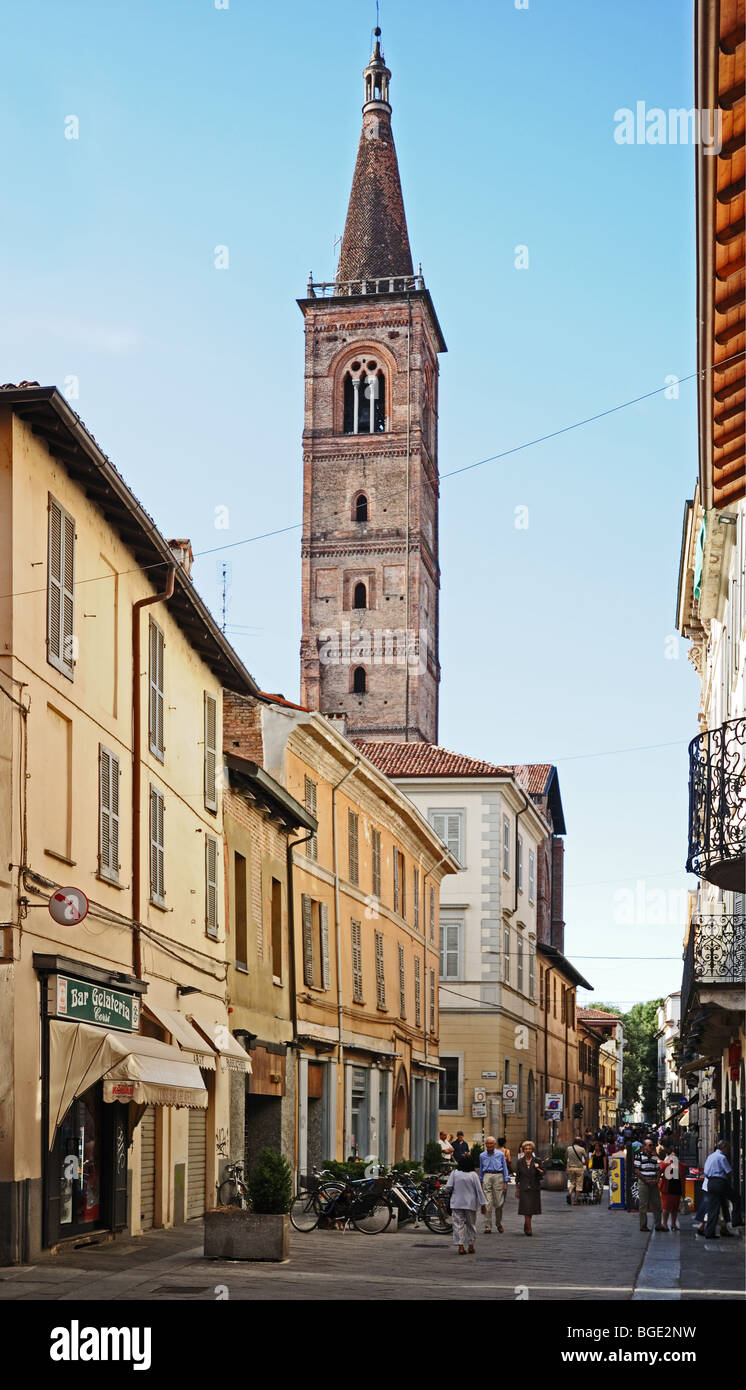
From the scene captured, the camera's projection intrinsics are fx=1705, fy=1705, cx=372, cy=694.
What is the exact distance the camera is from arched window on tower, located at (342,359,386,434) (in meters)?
87.1

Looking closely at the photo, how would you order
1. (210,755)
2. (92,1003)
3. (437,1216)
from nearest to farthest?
(92,1003) → (437,1216) → (210,755)

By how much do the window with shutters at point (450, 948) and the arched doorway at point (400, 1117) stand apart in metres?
10.6

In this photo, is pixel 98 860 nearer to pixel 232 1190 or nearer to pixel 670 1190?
pixel 232 1190

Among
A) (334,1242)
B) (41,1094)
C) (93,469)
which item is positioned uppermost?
(93,469)

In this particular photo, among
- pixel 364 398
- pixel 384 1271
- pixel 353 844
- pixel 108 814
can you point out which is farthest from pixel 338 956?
pixel 364 398

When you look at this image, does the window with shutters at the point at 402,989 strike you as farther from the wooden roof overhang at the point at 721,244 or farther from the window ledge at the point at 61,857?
the wooden roof overhang at the point at 721,244

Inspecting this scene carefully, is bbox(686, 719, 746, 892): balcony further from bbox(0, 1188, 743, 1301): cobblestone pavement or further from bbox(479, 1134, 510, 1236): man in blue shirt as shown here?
bbox(479, 1134, 510, 1236): man in blue shirt

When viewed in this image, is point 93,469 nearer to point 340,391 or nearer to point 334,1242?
point 334,1242

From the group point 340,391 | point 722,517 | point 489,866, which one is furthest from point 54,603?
point 340,391

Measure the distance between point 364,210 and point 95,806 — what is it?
7952 cm

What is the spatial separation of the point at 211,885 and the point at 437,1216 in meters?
5.55

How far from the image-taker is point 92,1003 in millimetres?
17031

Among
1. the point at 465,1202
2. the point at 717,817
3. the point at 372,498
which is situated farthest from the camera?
the point at 372,498
